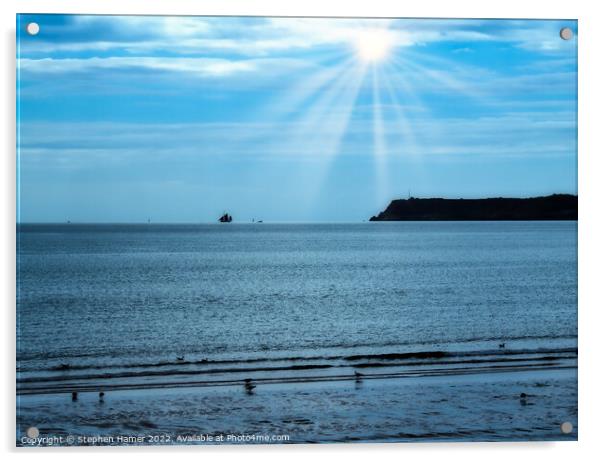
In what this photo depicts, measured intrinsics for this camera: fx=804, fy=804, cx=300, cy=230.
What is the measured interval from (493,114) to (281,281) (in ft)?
27.6

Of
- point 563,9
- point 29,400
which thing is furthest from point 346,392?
point 563,9

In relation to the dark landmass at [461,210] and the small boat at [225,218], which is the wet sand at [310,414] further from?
the small boat at [225,218]

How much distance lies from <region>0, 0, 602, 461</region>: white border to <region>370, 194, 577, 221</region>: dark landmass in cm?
128

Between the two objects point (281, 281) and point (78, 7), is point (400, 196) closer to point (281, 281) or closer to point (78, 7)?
point (78, 7)

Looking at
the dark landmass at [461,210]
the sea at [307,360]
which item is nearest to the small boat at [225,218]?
the sea at [307,360]

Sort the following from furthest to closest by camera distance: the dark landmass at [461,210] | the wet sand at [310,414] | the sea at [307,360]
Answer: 1. the dark landmass at [461,210]
2. the sea at [307,360]
3. the wet sand at [310,414]

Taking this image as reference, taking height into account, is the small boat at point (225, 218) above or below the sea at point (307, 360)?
above

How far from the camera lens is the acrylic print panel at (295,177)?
18.9 feet

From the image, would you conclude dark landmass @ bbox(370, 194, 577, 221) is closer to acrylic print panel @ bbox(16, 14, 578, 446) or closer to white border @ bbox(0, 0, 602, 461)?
acrylic print panel @ bbox(16, 14, 578, 446)

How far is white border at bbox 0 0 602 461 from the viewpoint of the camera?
17.9 feet
